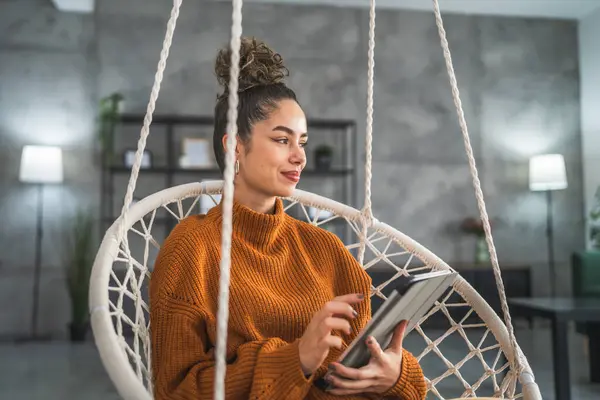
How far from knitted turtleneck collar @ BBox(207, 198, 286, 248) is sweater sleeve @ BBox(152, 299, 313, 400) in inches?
9.0

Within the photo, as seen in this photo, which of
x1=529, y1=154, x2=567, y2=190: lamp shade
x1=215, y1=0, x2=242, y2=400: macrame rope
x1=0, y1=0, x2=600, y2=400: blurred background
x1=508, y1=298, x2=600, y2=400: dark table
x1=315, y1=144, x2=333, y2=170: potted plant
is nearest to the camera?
x1=215, y1=0, x2=242, y2=400: macrame rope

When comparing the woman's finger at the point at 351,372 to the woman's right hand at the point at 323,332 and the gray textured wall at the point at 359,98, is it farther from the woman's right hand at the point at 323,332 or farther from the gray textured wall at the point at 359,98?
the gray textured wall at the point at 359,98

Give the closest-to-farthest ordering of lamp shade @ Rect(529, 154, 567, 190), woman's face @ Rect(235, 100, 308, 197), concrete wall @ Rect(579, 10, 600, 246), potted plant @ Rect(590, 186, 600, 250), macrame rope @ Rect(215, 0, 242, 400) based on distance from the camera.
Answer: macrame rope @ Rect(215, 0, 242, 400) < woman's face @ Rect(235, 100, 308, 197) < potted plant @ Rect(590, 186, 600, 250) < lamp shade @ Rect(529, 154, 567, 190) < concrete wall @ Rect(579, 10, 600, 246)

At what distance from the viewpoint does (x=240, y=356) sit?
2.95 ft

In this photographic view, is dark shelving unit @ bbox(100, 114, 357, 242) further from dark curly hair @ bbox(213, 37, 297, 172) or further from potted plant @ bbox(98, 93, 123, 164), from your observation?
dark curly hair @ bbox(213, 37, 297, 172)

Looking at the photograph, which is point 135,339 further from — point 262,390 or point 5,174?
point 5,174

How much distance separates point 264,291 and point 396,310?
0.29m

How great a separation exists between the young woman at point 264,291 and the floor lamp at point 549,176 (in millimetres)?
4161

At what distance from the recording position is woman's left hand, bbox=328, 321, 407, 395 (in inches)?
34.9

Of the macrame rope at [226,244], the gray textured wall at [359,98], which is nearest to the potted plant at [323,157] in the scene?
the gray textured wall at [359,98]

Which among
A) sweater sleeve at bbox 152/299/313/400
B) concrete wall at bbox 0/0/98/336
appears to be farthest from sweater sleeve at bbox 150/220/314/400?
concrete wall at bbox 0/0/98/336

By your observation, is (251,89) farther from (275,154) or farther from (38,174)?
(38,174)

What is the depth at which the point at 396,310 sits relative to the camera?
2.76 ft

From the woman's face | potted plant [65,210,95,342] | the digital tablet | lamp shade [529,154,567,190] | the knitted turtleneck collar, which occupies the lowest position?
potted plant [65,210,95,342]
